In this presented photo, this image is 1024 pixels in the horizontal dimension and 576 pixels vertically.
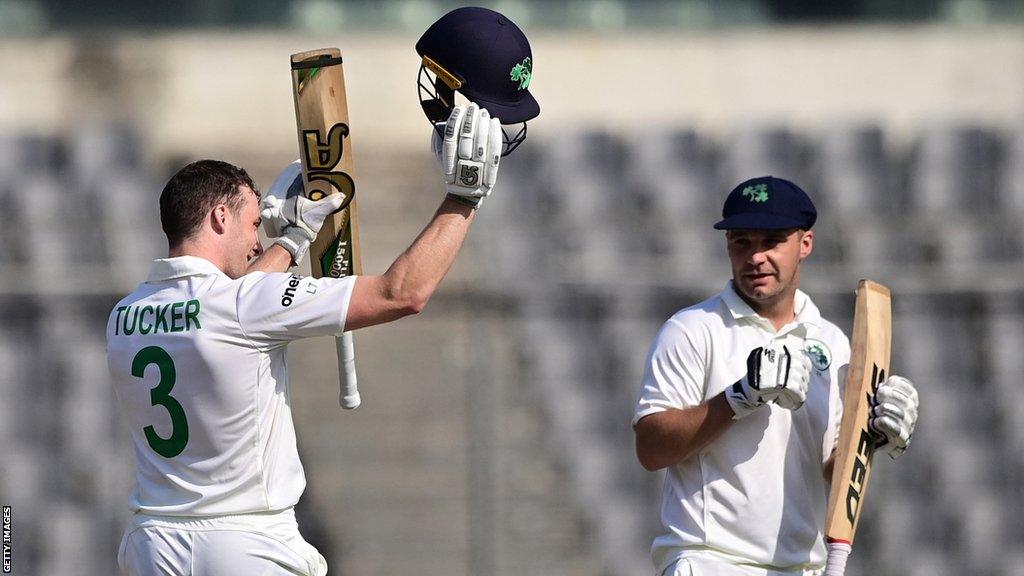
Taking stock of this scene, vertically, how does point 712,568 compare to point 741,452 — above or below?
below

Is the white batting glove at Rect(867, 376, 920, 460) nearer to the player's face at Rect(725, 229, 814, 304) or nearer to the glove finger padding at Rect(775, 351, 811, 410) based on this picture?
the glove finger padding at Rect(775, 351, 811, 410)

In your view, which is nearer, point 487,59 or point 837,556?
point 487,59

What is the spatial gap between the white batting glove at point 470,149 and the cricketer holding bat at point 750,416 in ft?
2.55

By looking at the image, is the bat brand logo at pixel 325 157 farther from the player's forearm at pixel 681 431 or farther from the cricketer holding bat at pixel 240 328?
the player's forearm at pixel 681 431

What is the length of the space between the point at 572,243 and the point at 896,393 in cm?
329

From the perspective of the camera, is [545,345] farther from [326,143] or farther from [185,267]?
[185,267]

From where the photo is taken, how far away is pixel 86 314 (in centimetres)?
624

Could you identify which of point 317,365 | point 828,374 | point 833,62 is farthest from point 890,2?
point 828,374

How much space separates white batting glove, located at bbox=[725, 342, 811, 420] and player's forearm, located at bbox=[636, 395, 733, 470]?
7 cm

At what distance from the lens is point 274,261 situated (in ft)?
10.1

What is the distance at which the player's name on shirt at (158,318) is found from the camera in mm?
2818

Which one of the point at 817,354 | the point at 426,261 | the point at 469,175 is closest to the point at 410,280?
the point at 426,261

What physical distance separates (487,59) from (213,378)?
0.88 meters

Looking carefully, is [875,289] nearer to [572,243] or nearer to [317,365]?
[572,243]
